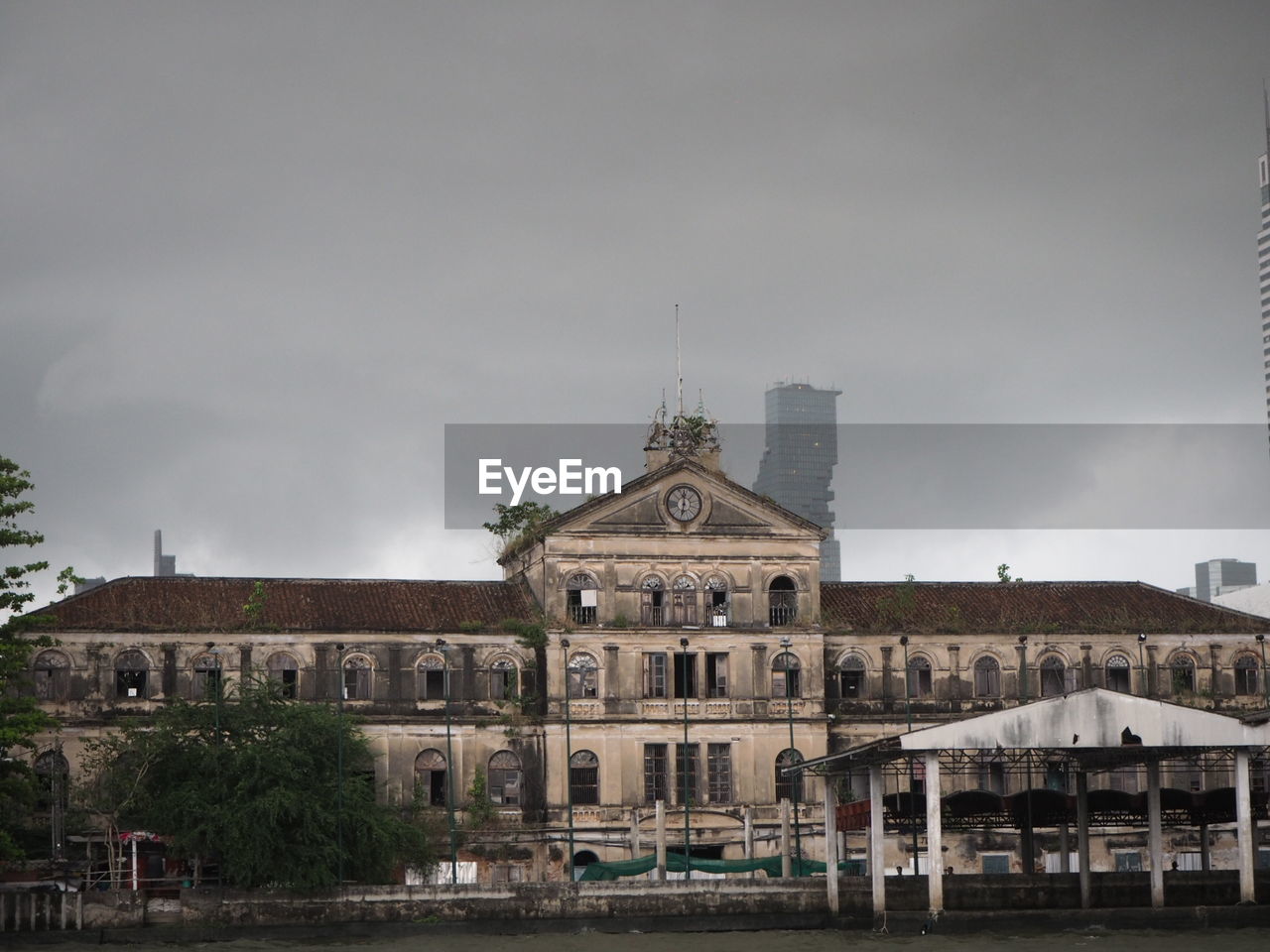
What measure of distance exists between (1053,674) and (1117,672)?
2.73 m

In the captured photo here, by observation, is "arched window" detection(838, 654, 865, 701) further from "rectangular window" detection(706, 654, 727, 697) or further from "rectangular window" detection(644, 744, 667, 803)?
"rectangular window" detection(644, 744, 667, 803)

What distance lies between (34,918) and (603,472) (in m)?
29.2

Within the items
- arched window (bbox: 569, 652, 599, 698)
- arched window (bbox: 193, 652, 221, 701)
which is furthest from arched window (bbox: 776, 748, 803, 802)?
arched window (bbox: 193, 652, 221, 701)

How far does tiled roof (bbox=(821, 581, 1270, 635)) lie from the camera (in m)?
76.7

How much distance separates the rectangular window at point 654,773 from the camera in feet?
237

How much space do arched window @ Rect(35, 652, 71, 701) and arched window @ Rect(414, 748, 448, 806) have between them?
12.7m

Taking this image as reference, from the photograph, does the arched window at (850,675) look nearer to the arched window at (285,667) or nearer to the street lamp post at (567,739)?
the street lamp post at (567,739)

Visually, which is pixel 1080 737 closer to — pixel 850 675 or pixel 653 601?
pixel 850 675

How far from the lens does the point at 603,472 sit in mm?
76625

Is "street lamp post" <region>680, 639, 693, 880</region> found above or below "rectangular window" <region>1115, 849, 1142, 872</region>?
above

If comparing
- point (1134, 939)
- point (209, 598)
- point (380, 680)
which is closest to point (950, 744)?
point (1134, 939)

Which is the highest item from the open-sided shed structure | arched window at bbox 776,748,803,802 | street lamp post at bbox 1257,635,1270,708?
street lamp post at bbox 1257,635,1270,708

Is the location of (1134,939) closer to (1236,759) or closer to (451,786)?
(1236,759)

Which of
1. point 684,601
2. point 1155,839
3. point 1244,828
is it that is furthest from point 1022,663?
point 1244,828
